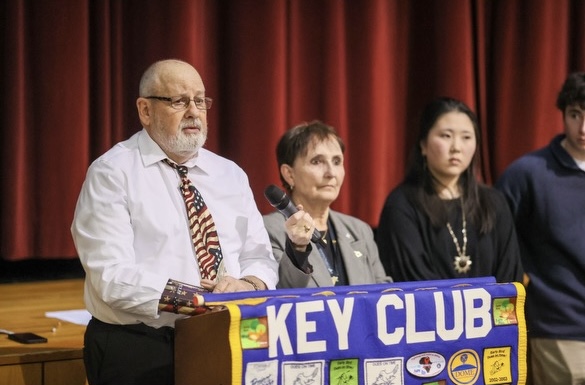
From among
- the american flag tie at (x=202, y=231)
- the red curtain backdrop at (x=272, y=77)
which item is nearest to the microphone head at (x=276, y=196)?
the american flag tie at (x=202, y=231)

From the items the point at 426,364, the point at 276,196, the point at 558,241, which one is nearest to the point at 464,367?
the point at 426,364

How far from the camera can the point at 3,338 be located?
2.88m

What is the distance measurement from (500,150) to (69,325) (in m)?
2.45

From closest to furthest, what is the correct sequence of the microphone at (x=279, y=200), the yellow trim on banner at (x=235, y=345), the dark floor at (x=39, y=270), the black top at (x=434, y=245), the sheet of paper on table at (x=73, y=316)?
1. the yellow trim on banner at (x=235, y=345)
2. the microphone at (x=279, y=200)
3. the black top at (x=434, y=245)
4. the sheet of paper on table at (x=73, y=316)
5. the dark floor at (x=39, y=270)

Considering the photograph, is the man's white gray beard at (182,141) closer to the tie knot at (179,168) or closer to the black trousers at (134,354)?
the tie knot at (179,168)

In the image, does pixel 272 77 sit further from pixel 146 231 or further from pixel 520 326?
pixel 520 326

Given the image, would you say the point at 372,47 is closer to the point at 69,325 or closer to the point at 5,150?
the point at 5,150

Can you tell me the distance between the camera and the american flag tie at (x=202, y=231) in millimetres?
2289

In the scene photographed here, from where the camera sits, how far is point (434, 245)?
2.98m

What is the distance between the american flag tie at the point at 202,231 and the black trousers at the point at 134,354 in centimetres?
18

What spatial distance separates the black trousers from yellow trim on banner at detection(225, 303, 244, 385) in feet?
1.65

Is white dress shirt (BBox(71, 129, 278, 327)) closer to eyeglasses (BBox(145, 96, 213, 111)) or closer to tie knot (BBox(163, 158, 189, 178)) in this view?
tie knot (BBox(163, 158, 189, 178))

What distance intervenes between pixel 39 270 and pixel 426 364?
7.91 feet

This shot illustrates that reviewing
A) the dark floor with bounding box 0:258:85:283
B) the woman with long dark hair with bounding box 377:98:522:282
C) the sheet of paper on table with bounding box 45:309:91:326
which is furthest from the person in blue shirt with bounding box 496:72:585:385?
the dark floor with bounding box 0:258:85:283
